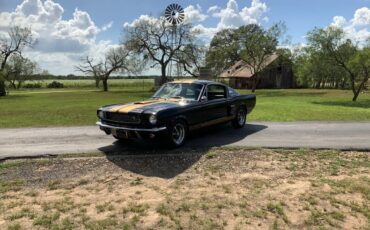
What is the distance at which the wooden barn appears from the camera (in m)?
60.8

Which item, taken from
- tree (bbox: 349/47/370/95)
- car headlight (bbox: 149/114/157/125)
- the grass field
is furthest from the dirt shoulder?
tree (bbox: 349/47/370/95)

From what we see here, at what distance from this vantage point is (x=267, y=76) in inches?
2457

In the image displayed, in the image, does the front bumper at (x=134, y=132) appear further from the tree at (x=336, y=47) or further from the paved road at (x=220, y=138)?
the tree at (x=336, y=47)

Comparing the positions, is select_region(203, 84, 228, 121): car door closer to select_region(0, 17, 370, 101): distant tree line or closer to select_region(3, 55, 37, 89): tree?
select_region(0, 17, 370, 101): distant tree line

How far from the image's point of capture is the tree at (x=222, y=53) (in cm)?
5349

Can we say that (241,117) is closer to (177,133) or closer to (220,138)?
(220,138)

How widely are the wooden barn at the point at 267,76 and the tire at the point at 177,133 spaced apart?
174 ft

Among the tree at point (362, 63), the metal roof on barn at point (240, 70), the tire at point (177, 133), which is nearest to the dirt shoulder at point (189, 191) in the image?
the tire at point (177, 133)

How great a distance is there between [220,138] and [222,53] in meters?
48.6

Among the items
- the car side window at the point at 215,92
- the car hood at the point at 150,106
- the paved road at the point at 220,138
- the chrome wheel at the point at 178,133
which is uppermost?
the car side window at the point at 215,92

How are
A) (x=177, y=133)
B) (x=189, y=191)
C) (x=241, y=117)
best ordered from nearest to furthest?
1. (x=189, y=191)
2. (x=177, y=133)
3. (x=241, y=117)

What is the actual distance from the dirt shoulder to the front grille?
0.71 meters

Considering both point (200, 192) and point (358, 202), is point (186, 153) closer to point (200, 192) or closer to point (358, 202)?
point (200, 192)

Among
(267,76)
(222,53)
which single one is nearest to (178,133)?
(222,53)
